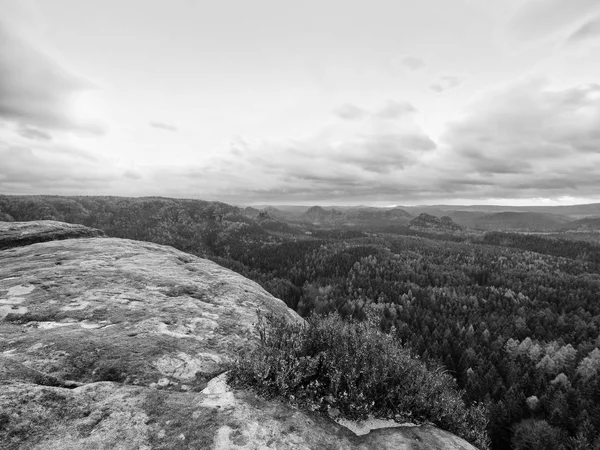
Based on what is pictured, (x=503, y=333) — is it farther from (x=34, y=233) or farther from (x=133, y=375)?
(x=34, y=233)

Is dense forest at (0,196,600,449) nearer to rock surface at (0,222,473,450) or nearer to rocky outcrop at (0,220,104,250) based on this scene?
rock surface at (0,222,473,450)

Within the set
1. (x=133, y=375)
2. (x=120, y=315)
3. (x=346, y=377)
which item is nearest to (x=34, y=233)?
(x=120, y=315)

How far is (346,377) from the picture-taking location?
6137 mm

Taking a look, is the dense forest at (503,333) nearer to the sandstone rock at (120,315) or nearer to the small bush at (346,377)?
the small bush at (346,377)

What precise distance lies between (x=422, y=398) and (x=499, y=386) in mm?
95071

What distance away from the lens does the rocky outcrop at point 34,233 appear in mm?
17531

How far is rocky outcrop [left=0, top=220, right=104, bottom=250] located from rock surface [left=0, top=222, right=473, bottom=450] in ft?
28.0

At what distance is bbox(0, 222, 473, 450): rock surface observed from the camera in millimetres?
4582

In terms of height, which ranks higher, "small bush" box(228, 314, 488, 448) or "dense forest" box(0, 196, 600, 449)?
"small bush" box(228, 314, 488, 448)

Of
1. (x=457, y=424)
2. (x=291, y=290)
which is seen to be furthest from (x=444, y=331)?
(x=457, y=424)

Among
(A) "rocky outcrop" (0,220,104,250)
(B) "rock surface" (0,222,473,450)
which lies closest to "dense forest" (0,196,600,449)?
(B) "rock surface" (0,222,473,450)

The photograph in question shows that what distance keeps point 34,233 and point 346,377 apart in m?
22.0

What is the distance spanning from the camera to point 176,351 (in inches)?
281

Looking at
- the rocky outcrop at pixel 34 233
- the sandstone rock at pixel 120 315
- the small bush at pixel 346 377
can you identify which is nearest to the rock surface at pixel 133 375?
the sandstone rock at pixel 120 315
